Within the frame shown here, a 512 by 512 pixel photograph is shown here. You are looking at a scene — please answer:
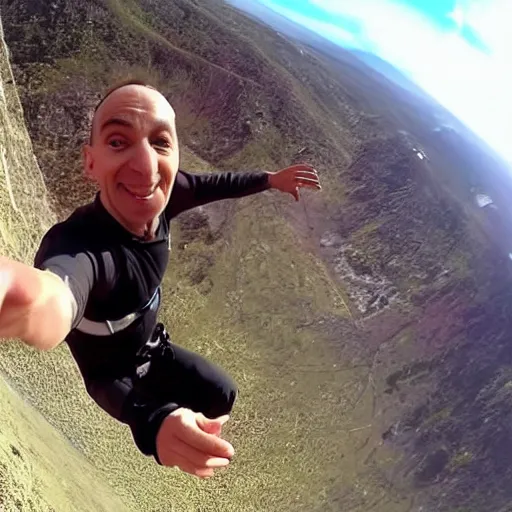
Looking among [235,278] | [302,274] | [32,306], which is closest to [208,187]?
[32,306]

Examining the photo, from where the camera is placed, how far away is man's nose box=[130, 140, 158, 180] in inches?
96.8

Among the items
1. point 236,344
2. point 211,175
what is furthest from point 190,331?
point 211,175

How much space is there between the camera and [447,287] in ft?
160

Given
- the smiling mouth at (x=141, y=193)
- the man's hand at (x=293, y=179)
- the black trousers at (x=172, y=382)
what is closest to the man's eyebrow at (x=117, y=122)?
the smiling mouth at (x=141, y=193)

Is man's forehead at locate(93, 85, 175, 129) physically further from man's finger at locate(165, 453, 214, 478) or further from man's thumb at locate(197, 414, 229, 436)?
man's finger at locate(165, 453, 214, 478)

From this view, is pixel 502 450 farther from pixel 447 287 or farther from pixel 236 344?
pixel 236 344

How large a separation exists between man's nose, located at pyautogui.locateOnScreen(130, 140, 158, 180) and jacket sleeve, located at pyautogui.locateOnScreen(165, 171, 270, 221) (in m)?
0.67

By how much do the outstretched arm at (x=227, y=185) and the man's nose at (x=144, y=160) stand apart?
0.69m

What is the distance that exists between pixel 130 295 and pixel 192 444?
83 centimetres

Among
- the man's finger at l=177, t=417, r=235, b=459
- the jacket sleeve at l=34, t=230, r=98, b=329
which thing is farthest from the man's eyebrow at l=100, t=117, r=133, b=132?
the man's finger at l=177, t=417, r=235, b=459

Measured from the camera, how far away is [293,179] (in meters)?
3.78

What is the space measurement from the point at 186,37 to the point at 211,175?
44.4 m

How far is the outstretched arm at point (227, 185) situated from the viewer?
10.9 ft

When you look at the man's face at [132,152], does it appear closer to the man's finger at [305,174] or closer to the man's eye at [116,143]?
the man's eye at [116,143]
